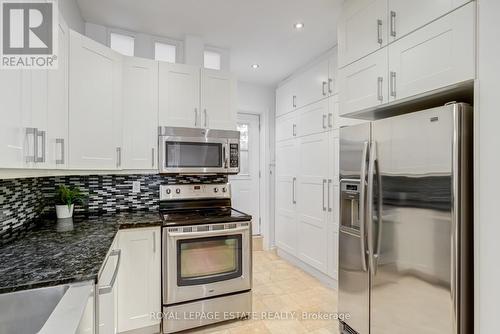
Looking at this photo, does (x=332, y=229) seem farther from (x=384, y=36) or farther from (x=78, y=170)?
(x=78, y=170)

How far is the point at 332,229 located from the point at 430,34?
199cm

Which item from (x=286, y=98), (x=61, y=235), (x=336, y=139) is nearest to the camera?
(x=61, y=235)

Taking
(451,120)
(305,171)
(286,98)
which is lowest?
(305,171)

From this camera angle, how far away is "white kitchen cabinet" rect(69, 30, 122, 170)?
1.87 metres

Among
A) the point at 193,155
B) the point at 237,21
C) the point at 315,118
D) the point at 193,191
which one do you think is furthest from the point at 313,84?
the point at 193,191

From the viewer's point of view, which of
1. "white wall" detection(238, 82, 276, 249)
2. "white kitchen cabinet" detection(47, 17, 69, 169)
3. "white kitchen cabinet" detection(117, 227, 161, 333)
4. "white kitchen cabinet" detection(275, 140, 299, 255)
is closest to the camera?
"white kitchen cabinet" detection(47, 17, 69, 169)

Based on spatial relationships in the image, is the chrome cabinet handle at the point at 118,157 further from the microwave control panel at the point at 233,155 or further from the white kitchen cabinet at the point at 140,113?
the microwave control panel at the point at 233,155

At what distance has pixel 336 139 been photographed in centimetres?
284

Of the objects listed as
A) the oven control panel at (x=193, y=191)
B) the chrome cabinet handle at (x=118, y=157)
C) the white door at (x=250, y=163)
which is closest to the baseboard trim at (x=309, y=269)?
the white door at (x=250, y=163)

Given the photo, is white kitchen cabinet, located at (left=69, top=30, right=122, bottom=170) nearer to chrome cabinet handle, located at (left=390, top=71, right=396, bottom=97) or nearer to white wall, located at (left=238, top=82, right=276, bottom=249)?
chrome cabinet handle, located at (left=390, top=71, right=396, bottom=97)

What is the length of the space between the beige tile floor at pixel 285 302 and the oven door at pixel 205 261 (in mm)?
306

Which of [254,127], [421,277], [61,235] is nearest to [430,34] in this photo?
[421,277]

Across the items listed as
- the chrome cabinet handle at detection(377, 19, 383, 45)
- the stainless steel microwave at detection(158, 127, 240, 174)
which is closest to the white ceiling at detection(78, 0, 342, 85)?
the chrome cabinet handle at detection(377, 19, 383, 45)

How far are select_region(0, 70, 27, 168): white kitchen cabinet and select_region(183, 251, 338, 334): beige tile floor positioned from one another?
1.86 meters
